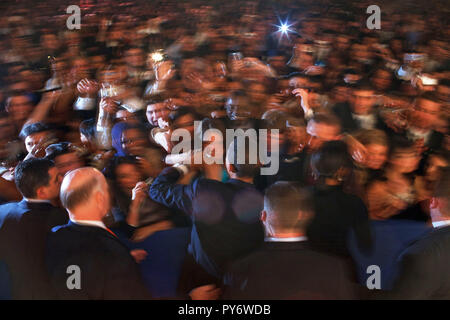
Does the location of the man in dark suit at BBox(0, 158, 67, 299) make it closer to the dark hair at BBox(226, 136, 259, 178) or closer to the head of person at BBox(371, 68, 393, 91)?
the dark hair at BBox(226, 136, 259, 178)

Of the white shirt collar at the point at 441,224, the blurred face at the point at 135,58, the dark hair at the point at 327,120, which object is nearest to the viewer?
the white shirt collar at the point at 441,224

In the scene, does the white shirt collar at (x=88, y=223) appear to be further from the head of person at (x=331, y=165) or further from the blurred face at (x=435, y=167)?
Answer: the blurred face at (x=435, y=167)

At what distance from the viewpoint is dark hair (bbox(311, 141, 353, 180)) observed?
56.8 inches

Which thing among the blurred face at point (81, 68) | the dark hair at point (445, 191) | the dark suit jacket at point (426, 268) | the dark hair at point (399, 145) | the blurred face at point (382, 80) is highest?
the blurred face at point (81, 68)

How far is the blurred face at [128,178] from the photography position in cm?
172

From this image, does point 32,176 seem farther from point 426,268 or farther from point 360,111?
point 360,111

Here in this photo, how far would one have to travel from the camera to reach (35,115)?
2174mm

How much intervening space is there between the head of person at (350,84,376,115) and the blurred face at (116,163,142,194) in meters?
1.37

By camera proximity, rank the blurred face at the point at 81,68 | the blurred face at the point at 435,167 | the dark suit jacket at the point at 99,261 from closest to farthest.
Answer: the dark suit jacket at the point at 99,261, the blurred face at the point at 435,167, the blurred face at the point at 81,68

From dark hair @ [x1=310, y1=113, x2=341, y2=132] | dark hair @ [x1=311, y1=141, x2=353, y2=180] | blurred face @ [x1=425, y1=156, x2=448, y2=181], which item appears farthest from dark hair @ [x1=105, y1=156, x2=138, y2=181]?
blurred face @ [x1=425, y1=156, x2=448, y2=181]

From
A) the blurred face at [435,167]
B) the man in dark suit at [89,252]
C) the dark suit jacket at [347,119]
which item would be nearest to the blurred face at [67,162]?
the man in dark suit at [89,252]

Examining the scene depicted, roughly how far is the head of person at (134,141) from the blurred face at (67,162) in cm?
24

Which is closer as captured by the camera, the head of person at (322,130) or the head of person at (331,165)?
the head of person at (331,165)

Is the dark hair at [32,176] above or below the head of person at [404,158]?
above
